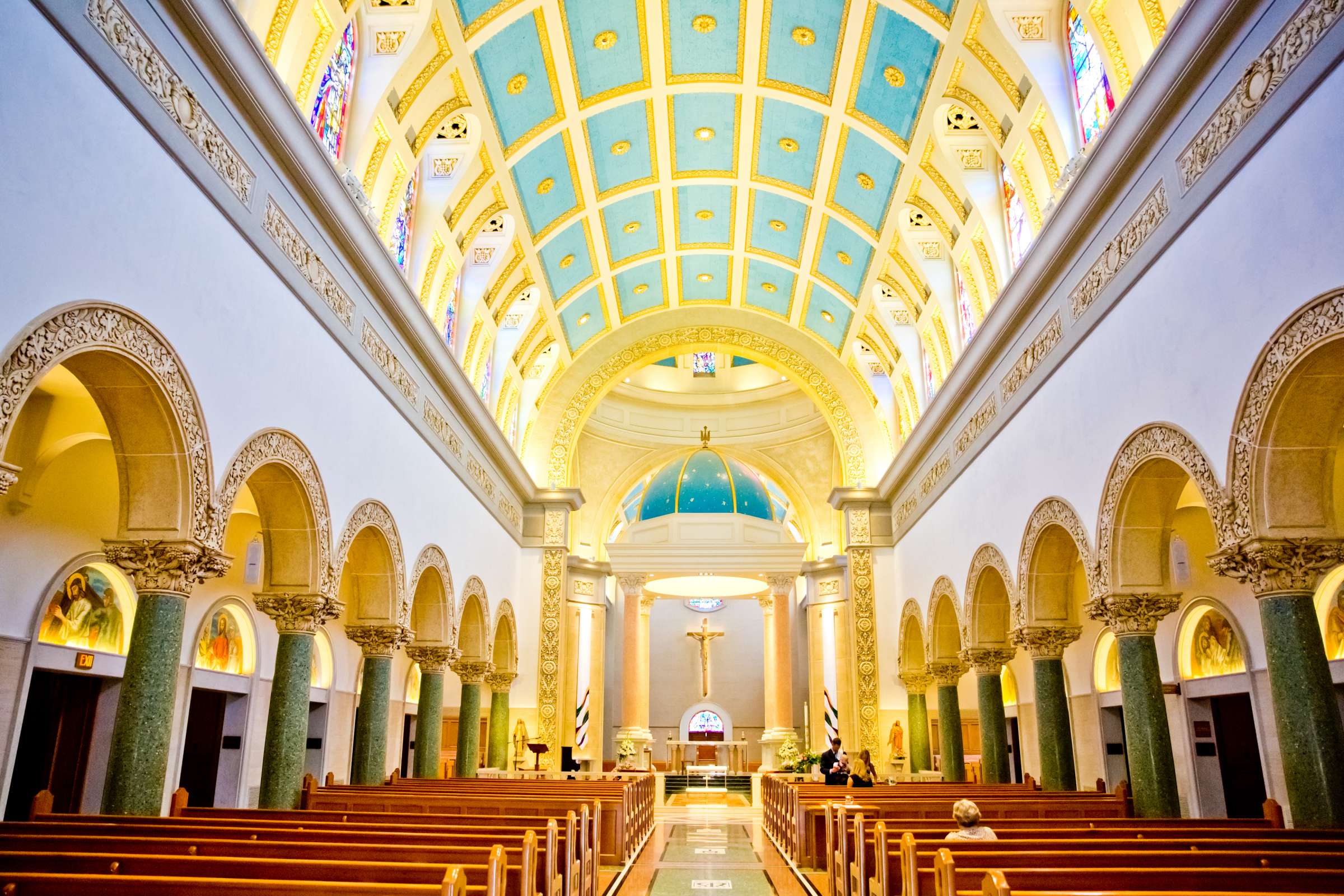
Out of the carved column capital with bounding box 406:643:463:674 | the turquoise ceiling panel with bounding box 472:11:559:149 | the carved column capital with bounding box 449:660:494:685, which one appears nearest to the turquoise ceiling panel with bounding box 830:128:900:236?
the turquoise ceiling panel with bounding box 472:11:559:149

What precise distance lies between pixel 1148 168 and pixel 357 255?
30.1ft

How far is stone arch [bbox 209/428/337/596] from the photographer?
10.7 meters

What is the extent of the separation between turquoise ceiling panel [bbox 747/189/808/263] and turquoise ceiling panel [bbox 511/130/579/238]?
4.00 meters

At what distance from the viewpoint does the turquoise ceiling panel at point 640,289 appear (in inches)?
899

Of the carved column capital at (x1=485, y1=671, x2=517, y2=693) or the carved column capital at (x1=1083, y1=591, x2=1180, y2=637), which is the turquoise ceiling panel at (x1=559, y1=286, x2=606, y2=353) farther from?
the carved column capital at (x1=1083, y1=591, x2=1180, y2=637)

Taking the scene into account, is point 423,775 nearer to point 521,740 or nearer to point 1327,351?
point 521,740

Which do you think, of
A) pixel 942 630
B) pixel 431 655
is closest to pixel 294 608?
pixel 431 655

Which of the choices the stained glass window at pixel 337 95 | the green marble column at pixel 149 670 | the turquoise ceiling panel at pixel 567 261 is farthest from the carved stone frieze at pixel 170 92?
the turquoise ceiling panel at pixel 567 261

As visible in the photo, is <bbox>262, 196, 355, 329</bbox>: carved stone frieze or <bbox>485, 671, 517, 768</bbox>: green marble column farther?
<bbox>485, 671, 517, 768</bbox>: green marble column

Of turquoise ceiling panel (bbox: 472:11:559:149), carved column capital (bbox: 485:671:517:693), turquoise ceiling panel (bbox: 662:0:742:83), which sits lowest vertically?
carved column capital (bbox: 485:671:517:693)

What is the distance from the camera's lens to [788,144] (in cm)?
1777

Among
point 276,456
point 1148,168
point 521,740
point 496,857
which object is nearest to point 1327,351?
point 1148,168

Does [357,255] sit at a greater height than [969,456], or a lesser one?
greater

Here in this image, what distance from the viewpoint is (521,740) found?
22.3m
